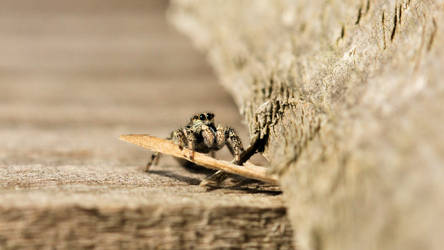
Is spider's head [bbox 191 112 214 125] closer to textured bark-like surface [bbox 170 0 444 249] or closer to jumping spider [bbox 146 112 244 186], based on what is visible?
jumping spider [bbox 146 112 244 186]

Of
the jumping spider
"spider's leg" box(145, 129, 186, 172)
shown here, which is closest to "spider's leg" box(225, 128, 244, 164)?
the jumping spider

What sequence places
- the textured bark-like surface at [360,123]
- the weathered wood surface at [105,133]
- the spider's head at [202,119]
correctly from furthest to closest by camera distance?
1. the spider's head at [202,119]
2. the weathered wood surface at [105,133]
3. the textured bark-like surface at [360,123]

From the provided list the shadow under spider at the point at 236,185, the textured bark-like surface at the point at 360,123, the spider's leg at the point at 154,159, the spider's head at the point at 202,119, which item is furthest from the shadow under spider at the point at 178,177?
the spider's head at the point at 202,119

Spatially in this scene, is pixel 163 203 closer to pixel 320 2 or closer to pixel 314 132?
pixel 314 132

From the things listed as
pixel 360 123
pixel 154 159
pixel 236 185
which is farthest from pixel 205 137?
pixel 360 123

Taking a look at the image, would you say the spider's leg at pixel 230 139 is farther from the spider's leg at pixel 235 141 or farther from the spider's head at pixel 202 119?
the spider's head at pixel 202 119

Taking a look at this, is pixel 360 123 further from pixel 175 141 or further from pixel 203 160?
pixel 175 141

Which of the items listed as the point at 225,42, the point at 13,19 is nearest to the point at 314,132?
the point at 225,42
